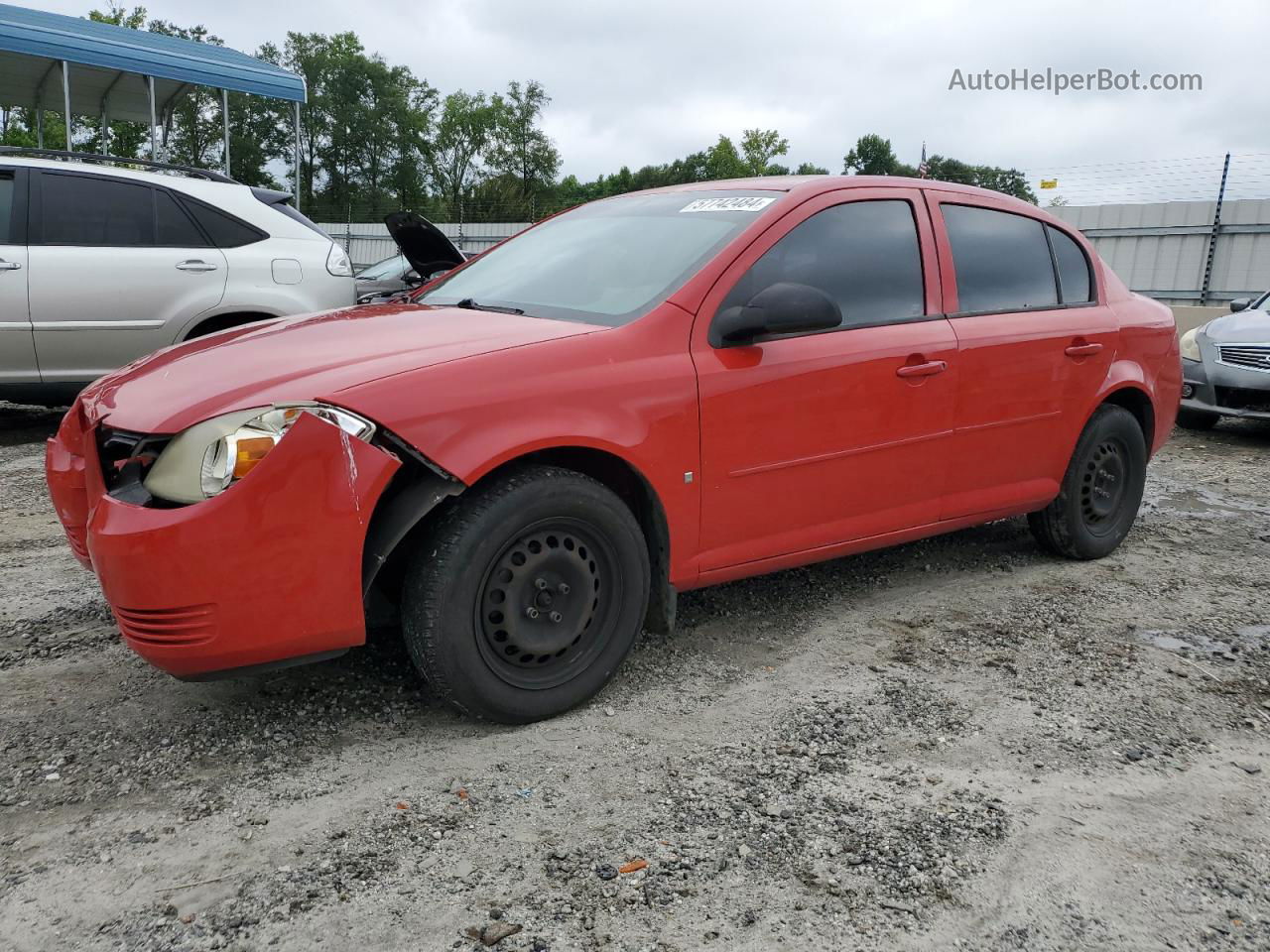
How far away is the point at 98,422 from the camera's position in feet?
9.28

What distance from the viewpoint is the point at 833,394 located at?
343 cm

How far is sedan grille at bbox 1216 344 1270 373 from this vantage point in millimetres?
8366

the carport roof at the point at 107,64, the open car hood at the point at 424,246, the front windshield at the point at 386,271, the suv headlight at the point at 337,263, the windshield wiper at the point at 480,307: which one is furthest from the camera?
the front windshield at the point at 386,271

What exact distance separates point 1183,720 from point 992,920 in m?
1.34

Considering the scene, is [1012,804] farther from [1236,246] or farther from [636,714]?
[1236,246]

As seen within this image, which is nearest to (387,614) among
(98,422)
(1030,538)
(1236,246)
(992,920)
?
(98,422)

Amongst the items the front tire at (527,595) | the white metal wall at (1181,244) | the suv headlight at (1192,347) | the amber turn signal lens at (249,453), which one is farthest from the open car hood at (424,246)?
the white metal wall at (1181,244)

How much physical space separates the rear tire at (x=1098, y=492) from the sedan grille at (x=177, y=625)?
139 inches

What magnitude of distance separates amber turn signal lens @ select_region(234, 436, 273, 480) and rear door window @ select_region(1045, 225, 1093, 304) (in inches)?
134

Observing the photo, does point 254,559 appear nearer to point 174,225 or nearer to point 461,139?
point 174,225

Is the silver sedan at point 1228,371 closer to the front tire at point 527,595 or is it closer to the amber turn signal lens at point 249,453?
the front tire at point 527,595

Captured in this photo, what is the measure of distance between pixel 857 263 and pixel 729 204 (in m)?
0.51

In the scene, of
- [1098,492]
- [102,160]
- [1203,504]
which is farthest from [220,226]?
[1203,504]

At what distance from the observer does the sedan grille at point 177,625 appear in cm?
244
